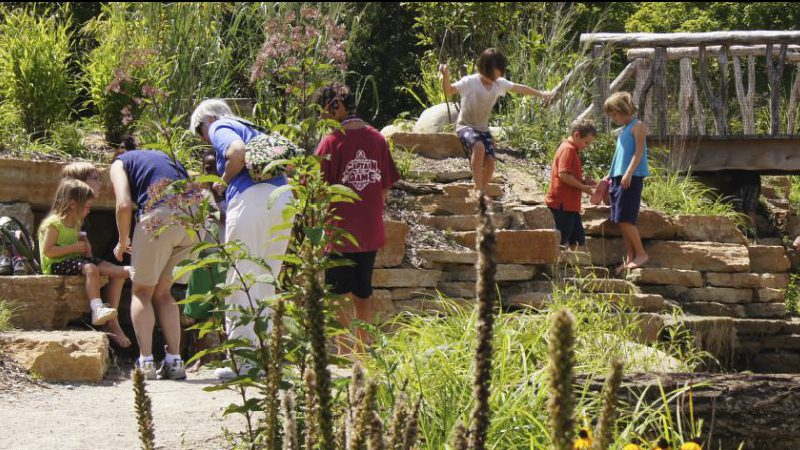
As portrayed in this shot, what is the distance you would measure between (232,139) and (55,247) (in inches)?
83.5

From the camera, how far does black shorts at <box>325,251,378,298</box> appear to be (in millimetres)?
6266

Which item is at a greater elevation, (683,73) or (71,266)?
(683,73)

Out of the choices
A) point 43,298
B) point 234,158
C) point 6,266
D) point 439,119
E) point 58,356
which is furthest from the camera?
point 439,119

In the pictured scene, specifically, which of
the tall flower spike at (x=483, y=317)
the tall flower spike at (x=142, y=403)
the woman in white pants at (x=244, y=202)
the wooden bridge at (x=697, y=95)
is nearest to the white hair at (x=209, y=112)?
the woman in white pants at (x=244, y=202)

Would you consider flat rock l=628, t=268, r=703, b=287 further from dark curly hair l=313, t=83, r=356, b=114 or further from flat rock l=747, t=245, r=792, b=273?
dark curly hair l=313, t=83, r=356, b=114

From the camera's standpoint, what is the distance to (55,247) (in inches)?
278

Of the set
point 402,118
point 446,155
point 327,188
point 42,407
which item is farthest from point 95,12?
point 327,188

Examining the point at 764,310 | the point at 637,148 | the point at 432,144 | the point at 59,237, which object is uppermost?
the point at 432,144

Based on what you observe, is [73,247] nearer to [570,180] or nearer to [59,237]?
[59,237]

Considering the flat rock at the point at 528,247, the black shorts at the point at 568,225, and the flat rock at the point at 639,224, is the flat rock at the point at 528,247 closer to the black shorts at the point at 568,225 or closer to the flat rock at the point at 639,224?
the black shorts at the point at 568,225

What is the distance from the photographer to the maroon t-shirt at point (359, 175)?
619 cm

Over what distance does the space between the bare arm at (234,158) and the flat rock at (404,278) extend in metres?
3.00

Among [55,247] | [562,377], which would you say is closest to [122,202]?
[55,247]

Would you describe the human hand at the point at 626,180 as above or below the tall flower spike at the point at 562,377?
above
